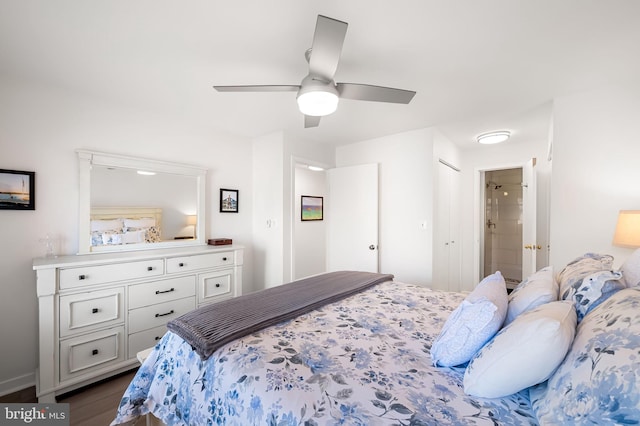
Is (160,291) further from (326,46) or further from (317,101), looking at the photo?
(326,46)

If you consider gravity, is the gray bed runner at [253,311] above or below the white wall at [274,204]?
below

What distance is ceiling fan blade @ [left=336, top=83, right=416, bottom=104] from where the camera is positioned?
1581 mm

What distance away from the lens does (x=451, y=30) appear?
58.5 inches

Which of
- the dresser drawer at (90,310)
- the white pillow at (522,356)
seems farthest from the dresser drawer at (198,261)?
the white pillow at (522,356)

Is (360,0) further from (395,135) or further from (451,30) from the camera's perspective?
(395,135)

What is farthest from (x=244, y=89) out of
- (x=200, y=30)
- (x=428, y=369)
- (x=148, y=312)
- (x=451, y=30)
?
(x=148, y=312)

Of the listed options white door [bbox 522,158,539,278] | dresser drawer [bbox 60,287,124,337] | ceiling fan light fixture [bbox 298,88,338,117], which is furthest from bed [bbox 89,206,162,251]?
white door [bbox 522,158,539,278]

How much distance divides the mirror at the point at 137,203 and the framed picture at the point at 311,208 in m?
2.01

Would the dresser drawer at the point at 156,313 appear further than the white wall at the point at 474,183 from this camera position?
No

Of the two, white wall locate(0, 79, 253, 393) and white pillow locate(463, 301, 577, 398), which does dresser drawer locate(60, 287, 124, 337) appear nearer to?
white wall locate(0, 79, 253, 393)

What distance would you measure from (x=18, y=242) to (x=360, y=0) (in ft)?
9.59

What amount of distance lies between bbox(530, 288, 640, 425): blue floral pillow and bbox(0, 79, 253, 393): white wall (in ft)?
10.4

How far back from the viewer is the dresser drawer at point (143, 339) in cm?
220

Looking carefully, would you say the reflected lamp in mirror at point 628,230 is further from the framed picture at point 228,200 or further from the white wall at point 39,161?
the white wall at point 39,161
